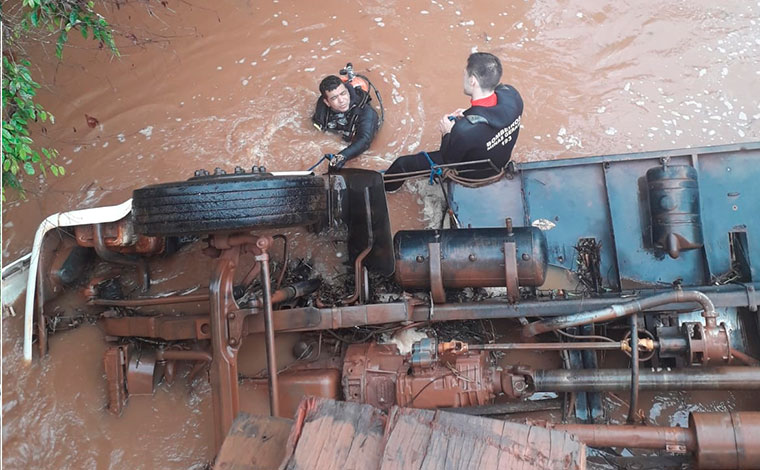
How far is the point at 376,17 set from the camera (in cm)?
654

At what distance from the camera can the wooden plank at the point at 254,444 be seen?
2.16m

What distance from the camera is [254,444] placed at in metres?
2.22

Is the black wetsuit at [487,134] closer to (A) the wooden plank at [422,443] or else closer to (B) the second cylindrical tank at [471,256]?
(B) the second cylindrical tank at [471,256]

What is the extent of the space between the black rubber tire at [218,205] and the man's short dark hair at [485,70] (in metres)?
1.59

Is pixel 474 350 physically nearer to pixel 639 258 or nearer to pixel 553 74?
pixel 639 258

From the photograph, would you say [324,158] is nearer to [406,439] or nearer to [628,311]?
[628,311]

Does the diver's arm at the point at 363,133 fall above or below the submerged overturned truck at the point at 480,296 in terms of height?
above

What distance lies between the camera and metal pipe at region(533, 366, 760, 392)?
374 cm

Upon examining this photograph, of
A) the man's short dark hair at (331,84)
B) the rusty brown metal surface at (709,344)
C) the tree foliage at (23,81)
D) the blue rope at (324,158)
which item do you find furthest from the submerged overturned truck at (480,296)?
the man's short dark hair at (331,84)

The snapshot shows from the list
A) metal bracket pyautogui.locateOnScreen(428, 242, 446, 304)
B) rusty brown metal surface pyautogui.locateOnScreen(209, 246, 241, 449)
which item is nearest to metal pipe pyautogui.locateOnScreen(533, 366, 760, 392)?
metal bracket pyautogui.locateOnScreen(428, 242, 446, 304)

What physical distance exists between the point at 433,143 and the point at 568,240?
1780mm

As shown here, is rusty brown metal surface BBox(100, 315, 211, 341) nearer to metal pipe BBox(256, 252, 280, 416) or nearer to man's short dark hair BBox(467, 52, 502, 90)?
metal pipe BBox(256, 252, 280, 416)

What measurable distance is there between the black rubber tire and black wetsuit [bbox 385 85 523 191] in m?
1.37

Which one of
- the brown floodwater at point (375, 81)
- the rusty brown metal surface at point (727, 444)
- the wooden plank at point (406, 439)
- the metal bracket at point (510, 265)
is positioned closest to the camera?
the wooden plank at point (406, 439)
